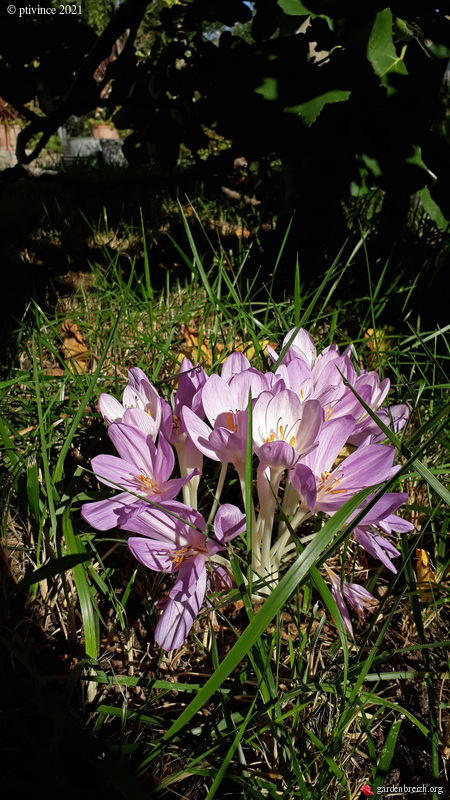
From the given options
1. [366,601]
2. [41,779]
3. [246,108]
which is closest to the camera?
[41,779]

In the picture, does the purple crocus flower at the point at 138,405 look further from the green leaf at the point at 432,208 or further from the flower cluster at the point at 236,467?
the green leaf at the point at 432,208

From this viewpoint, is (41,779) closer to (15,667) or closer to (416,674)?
(15,667)

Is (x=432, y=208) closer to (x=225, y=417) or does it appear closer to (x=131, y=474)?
(x=225, y=417)

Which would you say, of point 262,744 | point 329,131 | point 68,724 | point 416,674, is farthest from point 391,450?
point 329,131

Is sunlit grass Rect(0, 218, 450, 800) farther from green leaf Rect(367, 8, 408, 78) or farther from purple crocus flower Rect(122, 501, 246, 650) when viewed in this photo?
green leaf Rect(367, 8, 408, 78)

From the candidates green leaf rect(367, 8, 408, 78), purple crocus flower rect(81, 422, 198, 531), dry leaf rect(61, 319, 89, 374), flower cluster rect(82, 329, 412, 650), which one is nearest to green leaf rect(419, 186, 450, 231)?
green leaf rect(367, 8, 408, 78)
